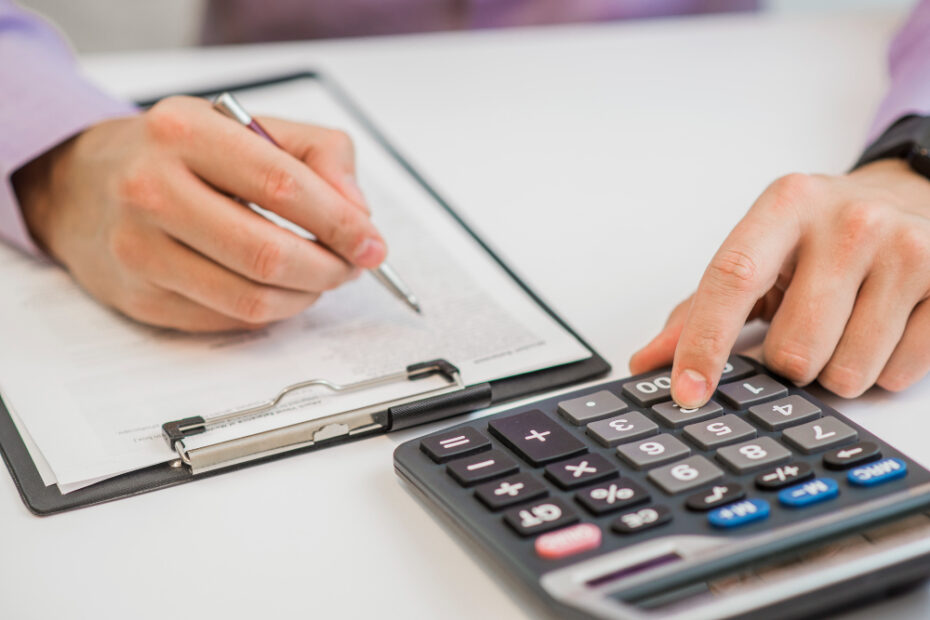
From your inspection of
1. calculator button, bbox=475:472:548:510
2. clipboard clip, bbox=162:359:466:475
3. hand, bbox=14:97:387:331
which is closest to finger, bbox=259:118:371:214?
hand, bbox=14:97:387:331

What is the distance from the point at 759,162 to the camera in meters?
0.78

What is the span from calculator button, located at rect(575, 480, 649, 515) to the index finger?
7 cm

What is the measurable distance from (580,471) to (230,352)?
0.23 m

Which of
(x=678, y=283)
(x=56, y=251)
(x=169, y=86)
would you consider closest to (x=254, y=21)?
(x=169, y=86)

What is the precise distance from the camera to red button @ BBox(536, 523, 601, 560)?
0.36m

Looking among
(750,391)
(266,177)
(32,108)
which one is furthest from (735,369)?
(32,108)

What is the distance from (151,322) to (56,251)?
0.11 m

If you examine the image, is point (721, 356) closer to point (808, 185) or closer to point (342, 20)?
point (808, 185)

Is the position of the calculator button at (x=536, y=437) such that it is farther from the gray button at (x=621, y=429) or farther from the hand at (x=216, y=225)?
the hand at (x=216, y=225)

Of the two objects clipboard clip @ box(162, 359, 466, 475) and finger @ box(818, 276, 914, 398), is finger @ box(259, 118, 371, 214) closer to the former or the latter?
clipboard clip @ box(162, 359, 466, 475)

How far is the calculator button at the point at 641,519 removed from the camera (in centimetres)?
37

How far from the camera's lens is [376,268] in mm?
557

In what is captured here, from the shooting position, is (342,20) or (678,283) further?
(342,20)

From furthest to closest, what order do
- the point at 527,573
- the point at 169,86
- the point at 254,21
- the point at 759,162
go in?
the point at 254,21, the point at 169,86, the point at 759,162, the point at 527,573
